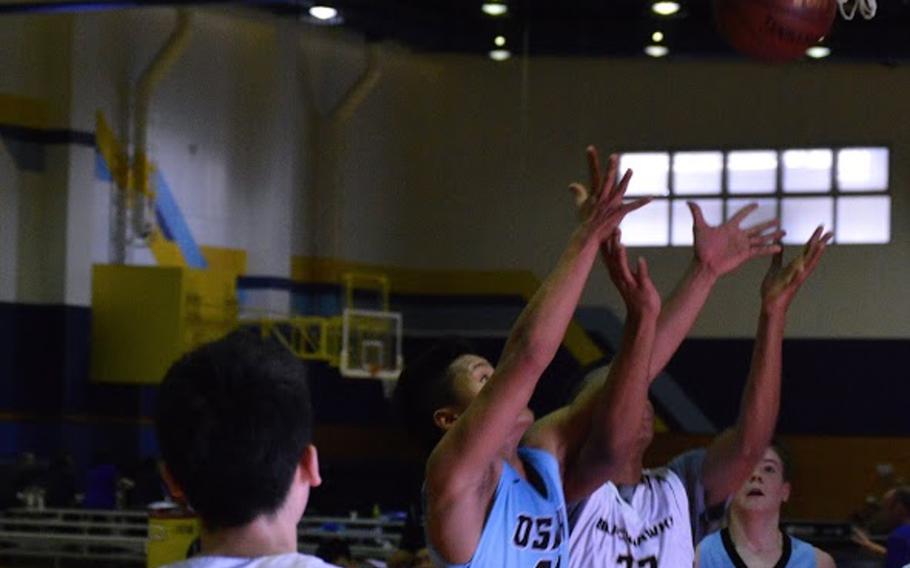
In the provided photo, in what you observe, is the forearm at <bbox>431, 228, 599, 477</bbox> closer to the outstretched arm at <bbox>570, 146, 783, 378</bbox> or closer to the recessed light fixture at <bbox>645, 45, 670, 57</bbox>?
the outstretched arm at <bbox>570, 146, 783, 378</bbox>

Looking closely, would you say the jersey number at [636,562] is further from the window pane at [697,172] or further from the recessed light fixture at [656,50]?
the recessed light fixture at [656,50]

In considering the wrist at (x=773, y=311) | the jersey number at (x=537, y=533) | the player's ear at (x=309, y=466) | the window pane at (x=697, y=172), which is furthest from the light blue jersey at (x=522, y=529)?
the window pane at (x=697, y=172)

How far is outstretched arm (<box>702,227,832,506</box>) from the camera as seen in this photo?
402 cm

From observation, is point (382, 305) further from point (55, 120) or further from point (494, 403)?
point (494, 403)

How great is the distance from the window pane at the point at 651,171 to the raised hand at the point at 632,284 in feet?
42.3

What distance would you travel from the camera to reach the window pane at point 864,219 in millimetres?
15477

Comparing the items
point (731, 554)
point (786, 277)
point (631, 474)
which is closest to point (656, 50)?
point (731, 554)

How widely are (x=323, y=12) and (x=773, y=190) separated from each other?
15.5ft

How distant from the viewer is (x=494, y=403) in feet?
9.32

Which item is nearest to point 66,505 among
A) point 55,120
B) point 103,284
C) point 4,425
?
point 4,425

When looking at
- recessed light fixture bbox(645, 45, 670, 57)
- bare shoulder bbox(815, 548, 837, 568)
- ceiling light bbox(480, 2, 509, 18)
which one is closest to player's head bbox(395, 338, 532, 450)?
bare shoulder bbox(815, 548, 837, 568)

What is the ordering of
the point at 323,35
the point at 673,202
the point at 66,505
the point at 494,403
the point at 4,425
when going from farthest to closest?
1. the point at 323,35
2. the point at 673,202
3. the point at 4,425
4. the point at 66,505
5. the point at 494,403

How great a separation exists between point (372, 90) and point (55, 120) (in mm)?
3498

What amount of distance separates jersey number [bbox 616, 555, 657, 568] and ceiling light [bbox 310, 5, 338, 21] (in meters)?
13.6
